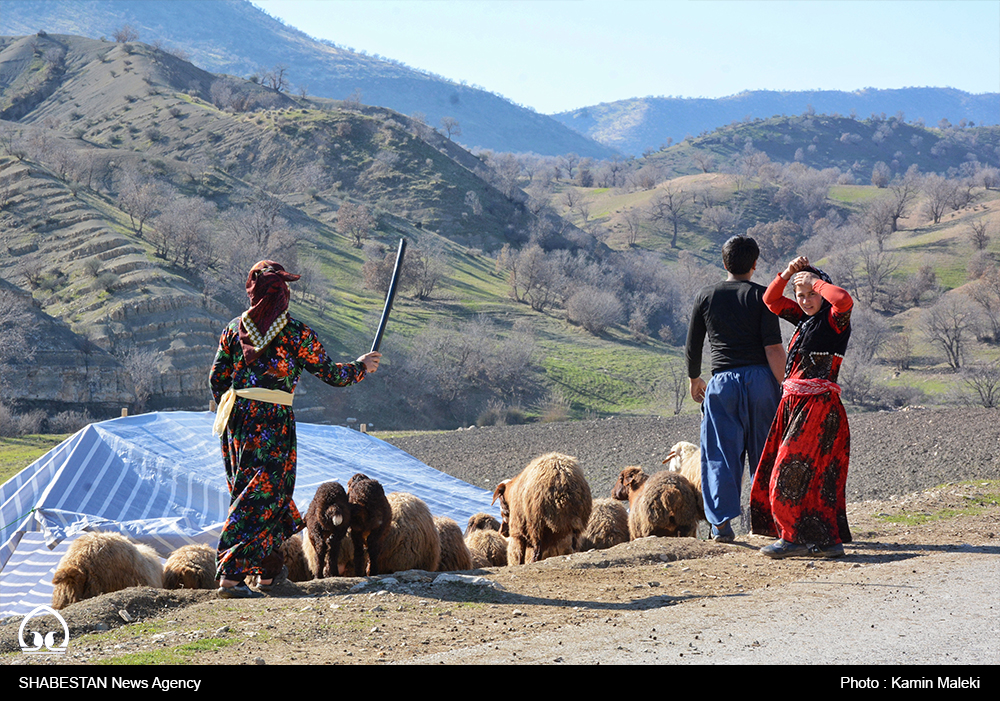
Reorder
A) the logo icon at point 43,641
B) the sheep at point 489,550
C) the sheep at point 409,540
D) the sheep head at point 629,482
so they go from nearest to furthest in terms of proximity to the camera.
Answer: the logo icon at point 43,641 → the sheep at point 409,540 → the sheep at point 489,550 → the sheep head at point 629,482

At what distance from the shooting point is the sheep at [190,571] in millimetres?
7230

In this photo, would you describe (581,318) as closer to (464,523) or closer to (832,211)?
(464,523)

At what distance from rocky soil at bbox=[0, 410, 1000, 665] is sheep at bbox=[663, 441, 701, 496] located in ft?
5.16

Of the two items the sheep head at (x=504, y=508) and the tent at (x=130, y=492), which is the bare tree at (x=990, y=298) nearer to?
the tent at (x=130, y=492)

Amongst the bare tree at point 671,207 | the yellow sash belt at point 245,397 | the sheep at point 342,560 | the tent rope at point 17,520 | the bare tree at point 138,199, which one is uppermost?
the bare tree at point 671,207

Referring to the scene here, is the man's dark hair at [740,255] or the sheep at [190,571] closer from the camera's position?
the man's dark hair at [740,255]

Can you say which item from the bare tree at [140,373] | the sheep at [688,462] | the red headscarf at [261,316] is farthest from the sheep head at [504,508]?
the bare tree at [140,373]

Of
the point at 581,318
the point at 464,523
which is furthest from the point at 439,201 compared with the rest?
the point at 464,523

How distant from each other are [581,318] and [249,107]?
5236cm

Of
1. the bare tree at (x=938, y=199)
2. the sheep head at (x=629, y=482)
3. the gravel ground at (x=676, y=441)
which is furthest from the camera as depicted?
the bare tree at (x=938, y=199)

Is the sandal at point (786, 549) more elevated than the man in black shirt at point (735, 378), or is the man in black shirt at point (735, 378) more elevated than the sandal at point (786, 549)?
the man in black shirt at point (735, 378)

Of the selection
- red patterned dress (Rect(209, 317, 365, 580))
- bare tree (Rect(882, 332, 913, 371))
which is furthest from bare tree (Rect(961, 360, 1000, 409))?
red patterned dress (Rect(209, 317, 365, 580))

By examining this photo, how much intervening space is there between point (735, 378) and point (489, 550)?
3.70 metres

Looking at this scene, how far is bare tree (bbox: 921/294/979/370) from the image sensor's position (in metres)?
42.7
